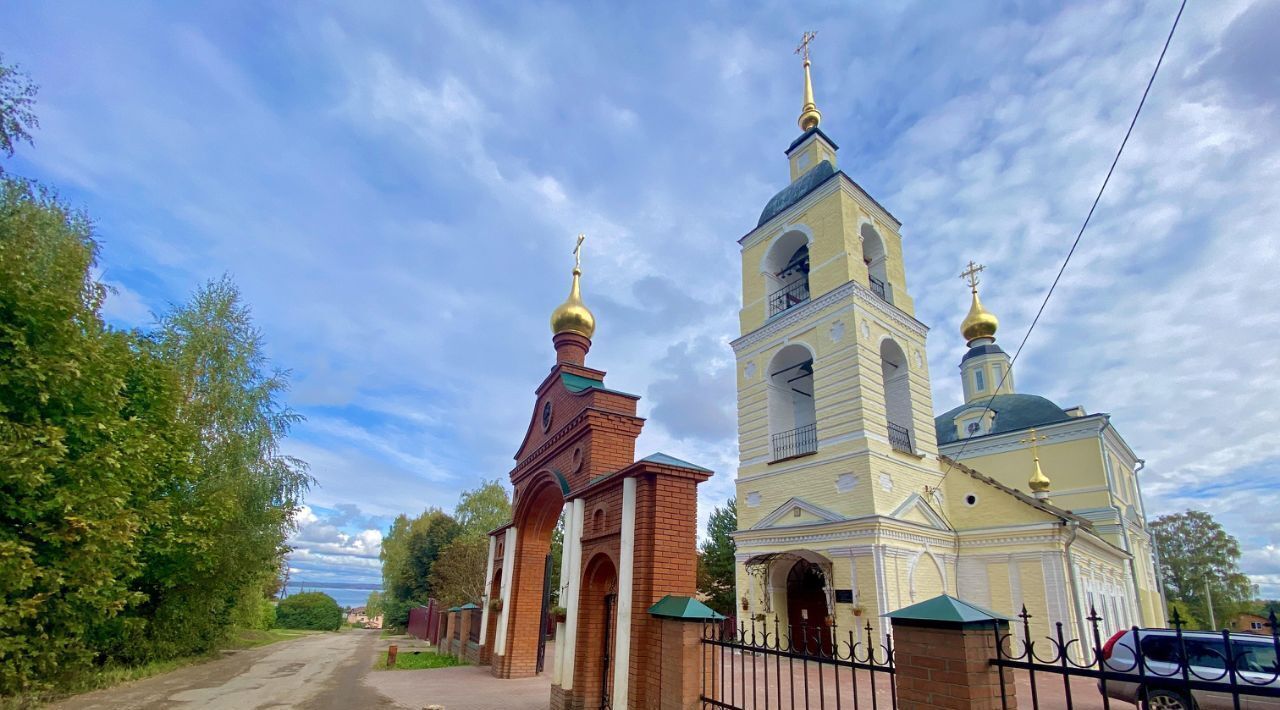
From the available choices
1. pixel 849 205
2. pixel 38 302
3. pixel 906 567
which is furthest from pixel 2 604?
pixel 849 205

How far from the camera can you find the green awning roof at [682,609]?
5.90 m

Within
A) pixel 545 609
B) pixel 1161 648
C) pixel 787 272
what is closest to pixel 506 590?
pixel 545 609

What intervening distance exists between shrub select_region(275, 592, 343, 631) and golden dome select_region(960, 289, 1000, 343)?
3721 centimetres

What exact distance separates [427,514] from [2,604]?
29565mm

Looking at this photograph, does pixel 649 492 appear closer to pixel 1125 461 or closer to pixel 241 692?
pixel 241 692

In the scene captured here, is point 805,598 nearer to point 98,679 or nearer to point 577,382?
point 577,382

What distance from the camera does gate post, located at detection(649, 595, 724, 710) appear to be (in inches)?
227

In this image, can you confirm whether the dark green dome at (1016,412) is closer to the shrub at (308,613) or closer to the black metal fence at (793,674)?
the black metal fence at (793,674)

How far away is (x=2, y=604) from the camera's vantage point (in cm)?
674

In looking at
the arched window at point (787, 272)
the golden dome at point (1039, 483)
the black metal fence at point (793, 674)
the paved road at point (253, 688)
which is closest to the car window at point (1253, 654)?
the black metal fence at point (793, 674)

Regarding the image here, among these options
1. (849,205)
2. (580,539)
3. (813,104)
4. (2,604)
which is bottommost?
(2,604)

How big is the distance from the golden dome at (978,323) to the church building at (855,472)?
24.6 feet

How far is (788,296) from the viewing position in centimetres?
1756

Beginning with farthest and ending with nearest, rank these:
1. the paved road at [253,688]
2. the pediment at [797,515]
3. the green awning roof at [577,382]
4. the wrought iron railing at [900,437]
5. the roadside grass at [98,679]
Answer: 1. the wrought iron railing at [900,437]
2. the pediment at [797,515]
3. the green awning roof at [577,382]
4. the paved road at [253,688]
5. the roadside grass at [98,679]
